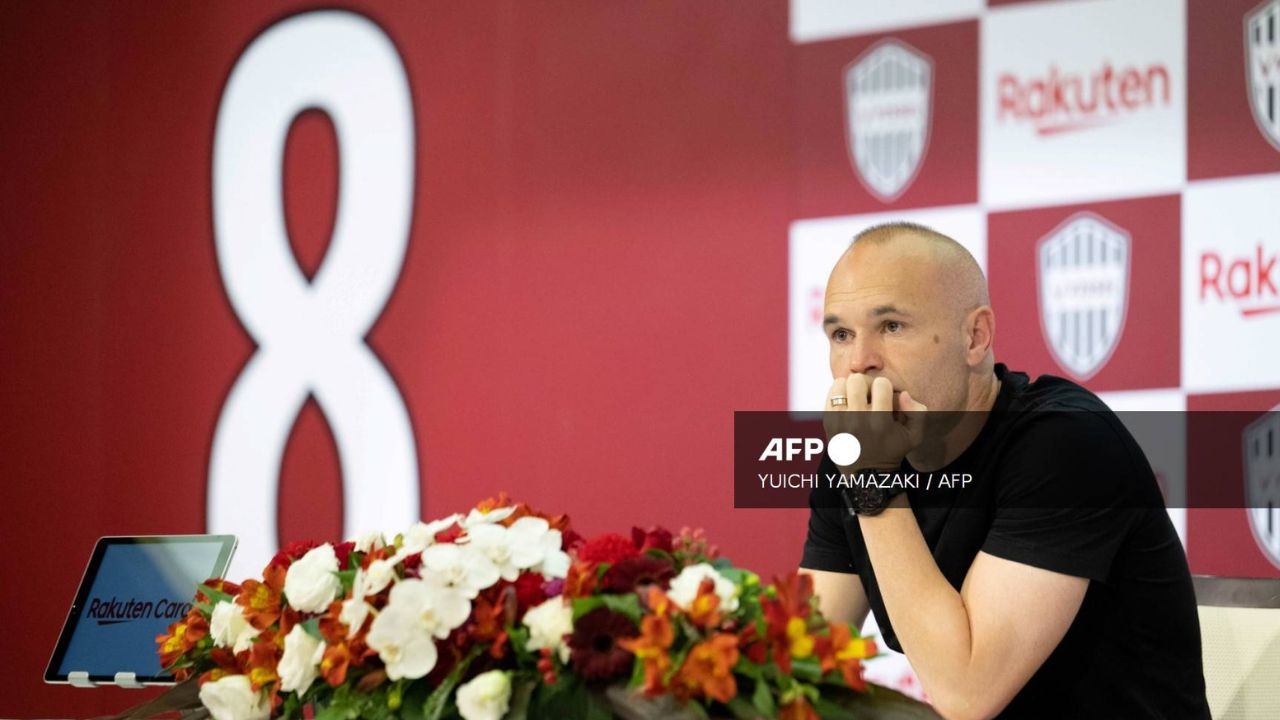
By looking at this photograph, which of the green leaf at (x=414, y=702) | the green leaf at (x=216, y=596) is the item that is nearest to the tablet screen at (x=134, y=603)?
the green leaf at (x=216, y=596)

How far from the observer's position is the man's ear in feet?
5.48

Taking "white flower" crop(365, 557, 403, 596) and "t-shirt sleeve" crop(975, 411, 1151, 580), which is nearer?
"white flower" crop(365, 557, 403, 596)

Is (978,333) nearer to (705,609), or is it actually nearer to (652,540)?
(652,540)

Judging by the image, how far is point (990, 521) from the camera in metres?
1.59

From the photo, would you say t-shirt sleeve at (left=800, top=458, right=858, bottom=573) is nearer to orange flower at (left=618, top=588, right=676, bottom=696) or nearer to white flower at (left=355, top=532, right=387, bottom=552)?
white flower at (left=355, top=532, right=387, bottom=552)

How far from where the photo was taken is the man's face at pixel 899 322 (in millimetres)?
1608

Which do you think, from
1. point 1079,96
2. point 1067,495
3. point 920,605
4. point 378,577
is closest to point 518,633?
point 378,577

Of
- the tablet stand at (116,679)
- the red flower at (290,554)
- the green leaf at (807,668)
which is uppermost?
the red flower at (290,554)

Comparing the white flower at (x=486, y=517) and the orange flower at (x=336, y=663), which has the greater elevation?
the white flower at (x=486, y=517)

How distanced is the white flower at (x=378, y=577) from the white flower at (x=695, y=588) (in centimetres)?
25

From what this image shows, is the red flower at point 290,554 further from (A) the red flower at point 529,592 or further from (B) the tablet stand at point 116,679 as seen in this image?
(B) the tablet stand at point 116,679

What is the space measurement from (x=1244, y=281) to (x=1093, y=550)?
1.52 metres

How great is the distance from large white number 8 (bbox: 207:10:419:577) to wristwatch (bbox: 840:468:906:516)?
2.15 m

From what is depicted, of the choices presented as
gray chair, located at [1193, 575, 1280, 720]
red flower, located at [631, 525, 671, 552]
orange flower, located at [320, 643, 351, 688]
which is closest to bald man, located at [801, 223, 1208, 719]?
gray chair, located at [1193, 575, 1280, 720]
